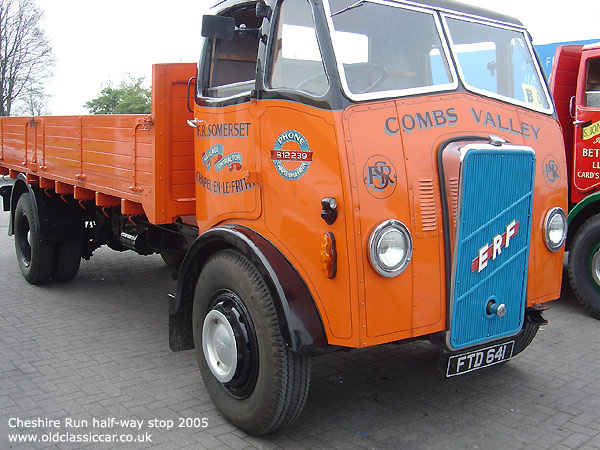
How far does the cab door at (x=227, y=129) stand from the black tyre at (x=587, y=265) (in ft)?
13.0

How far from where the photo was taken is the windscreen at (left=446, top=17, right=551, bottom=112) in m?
3.75

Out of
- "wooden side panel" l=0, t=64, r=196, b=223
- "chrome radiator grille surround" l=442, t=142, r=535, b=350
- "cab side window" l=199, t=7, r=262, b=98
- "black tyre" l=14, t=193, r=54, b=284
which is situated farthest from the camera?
"black tyre" l=14, t=193, r=54, b=284

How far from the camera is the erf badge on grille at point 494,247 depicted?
340 cm

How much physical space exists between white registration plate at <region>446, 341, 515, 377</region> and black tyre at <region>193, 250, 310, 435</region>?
2.66 ft

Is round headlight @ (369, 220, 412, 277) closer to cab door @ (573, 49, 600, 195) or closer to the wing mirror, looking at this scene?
the wing mirror

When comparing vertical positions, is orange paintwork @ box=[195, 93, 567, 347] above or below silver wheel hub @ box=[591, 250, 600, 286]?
above

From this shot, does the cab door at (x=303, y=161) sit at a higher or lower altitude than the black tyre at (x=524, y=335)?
higher

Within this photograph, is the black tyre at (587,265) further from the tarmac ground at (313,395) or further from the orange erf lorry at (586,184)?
the tarmac ground at (313,395)

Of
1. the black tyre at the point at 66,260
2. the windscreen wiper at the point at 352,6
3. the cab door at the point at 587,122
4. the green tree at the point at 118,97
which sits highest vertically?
the green tree at the point at 118,97

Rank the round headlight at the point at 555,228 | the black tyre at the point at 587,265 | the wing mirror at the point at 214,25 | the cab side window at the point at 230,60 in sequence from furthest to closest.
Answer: the black tyre at the point at 587,265
the cab side window at the point at 230,60
the round headlight at the point at 555,228
the wing mirror at the point at 214,25

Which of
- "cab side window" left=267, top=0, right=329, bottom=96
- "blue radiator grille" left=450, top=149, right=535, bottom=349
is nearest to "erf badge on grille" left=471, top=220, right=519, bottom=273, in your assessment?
"blue radiator grille" left=450, top=149, right=535, bottom=349

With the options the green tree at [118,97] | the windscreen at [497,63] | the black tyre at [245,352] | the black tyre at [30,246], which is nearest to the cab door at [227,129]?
the black tyre at [245,352]

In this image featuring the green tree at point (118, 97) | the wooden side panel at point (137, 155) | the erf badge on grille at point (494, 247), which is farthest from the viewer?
the green tree at point (118, 97)

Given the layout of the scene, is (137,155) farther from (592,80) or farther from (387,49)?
(592,80)
